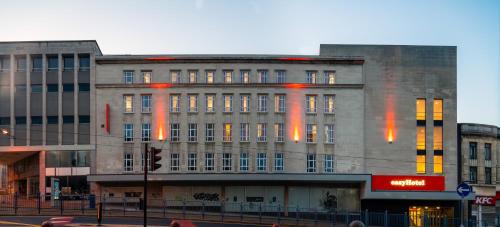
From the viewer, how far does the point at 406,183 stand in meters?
51.7

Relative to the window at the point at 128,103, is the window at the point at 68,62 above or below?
above

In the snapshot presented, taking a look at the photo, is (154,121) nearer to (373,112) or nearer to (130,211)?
(130,211)

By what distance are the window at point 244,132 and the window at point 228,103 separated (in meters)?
1.92

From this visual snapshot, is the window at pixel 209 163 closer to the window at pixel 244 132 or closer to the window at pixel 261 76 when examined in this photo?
the window at pixel 244 132

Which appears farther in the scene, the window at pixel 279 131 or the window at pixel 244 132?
the window at pixel 279 131

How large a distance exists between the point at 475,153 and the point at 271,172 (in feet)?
70.6

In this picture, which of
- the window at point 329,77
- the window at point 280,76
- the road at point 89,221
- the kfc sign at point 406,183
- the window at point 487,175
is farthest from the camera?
the window at point 487,175

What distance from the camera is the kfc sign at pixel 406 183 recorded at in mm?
51438

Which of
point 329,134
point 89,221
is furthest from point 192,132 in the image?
point 89,221

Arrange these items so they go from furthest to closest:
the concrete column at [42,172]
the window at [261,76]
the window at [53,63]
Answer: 1. the window at [261,76]
2. the window at [53,63]
3. the concrete column at [42,172]

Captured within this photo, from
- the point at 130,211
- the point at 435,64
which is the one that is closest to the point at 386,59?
the point at 435,64

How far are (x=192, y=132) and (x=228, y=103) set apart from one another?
4533 millimetres

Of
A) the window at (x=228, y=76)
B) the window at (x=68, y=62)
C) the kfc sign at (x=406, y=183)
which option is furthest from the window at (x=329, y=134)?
the window at (x=68, y=62)

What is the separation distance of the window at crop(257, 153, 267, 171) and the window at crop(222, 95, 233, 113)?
5.25 metres
